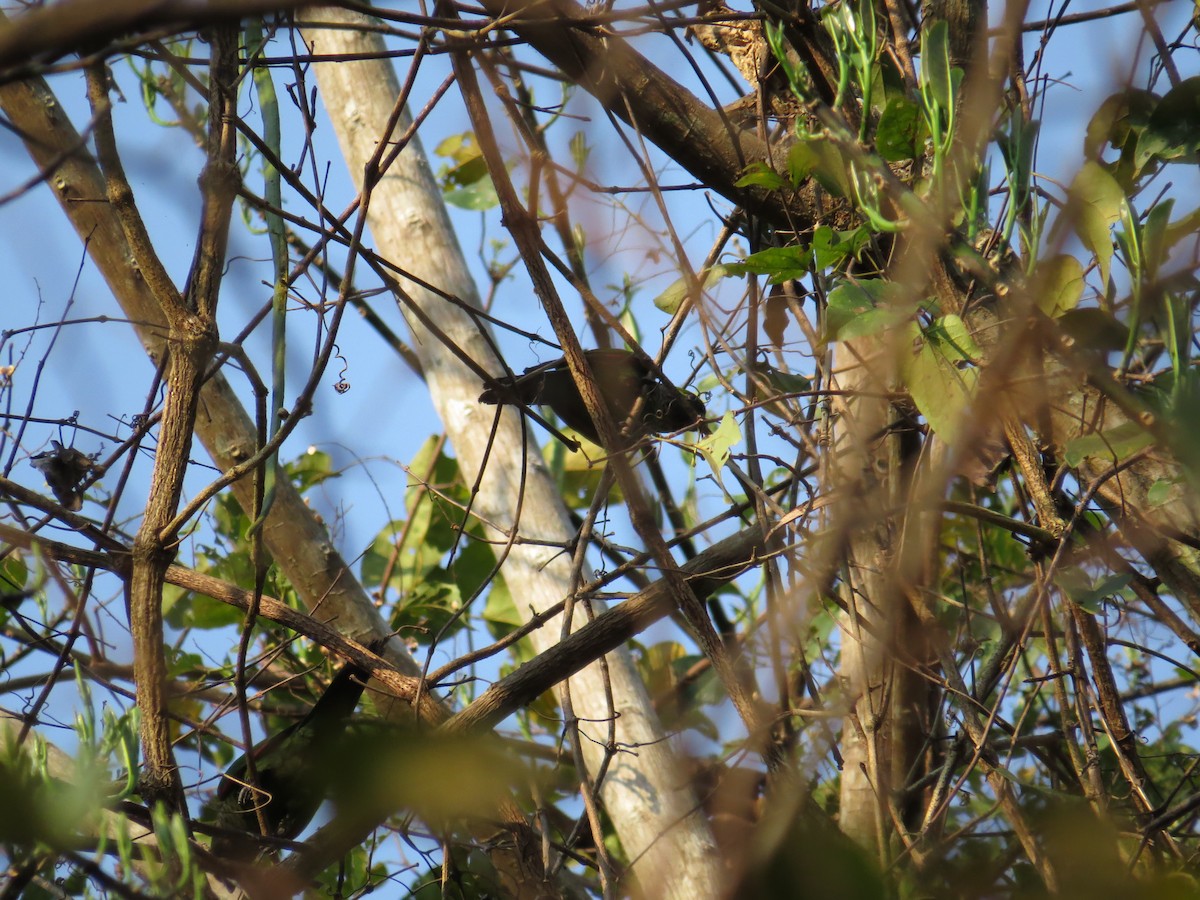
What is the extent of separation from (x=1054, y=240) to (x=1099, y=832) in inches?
14.8

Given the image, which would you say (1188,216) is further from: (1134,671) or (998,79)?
(1134,671)

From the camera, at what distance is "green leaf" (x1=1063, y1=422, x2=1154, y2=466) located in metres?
1.46

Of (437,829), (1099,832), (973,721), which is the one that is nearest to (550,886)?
(973,721)

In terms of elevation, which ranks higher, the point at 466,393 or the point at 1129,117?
the point at 466,393

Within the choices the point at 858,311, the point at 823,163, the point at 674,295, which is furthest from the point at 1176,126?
the point at 674,295

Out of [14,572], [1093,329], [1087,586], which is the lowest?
[1087,586]

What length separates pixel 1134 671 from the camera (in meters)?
2.86

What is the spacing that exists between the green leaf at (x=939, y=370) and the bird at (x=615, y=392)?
589 millimetres

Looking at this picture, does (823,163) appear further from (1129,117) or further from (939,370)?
(1129,117)

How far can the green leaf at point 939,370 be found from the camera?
1.50 m

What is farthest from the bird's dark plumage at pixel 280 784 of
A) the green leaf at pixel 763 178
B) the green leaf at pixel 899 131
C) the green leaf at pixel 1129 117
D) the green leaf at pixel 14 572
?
the green leaf at pixel 1129 117

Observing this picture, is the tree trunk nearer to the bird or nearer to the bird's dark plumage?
the bird

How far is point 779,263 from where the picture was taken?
1743 millimetres

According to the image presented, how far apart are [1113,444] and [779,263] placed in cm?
58
